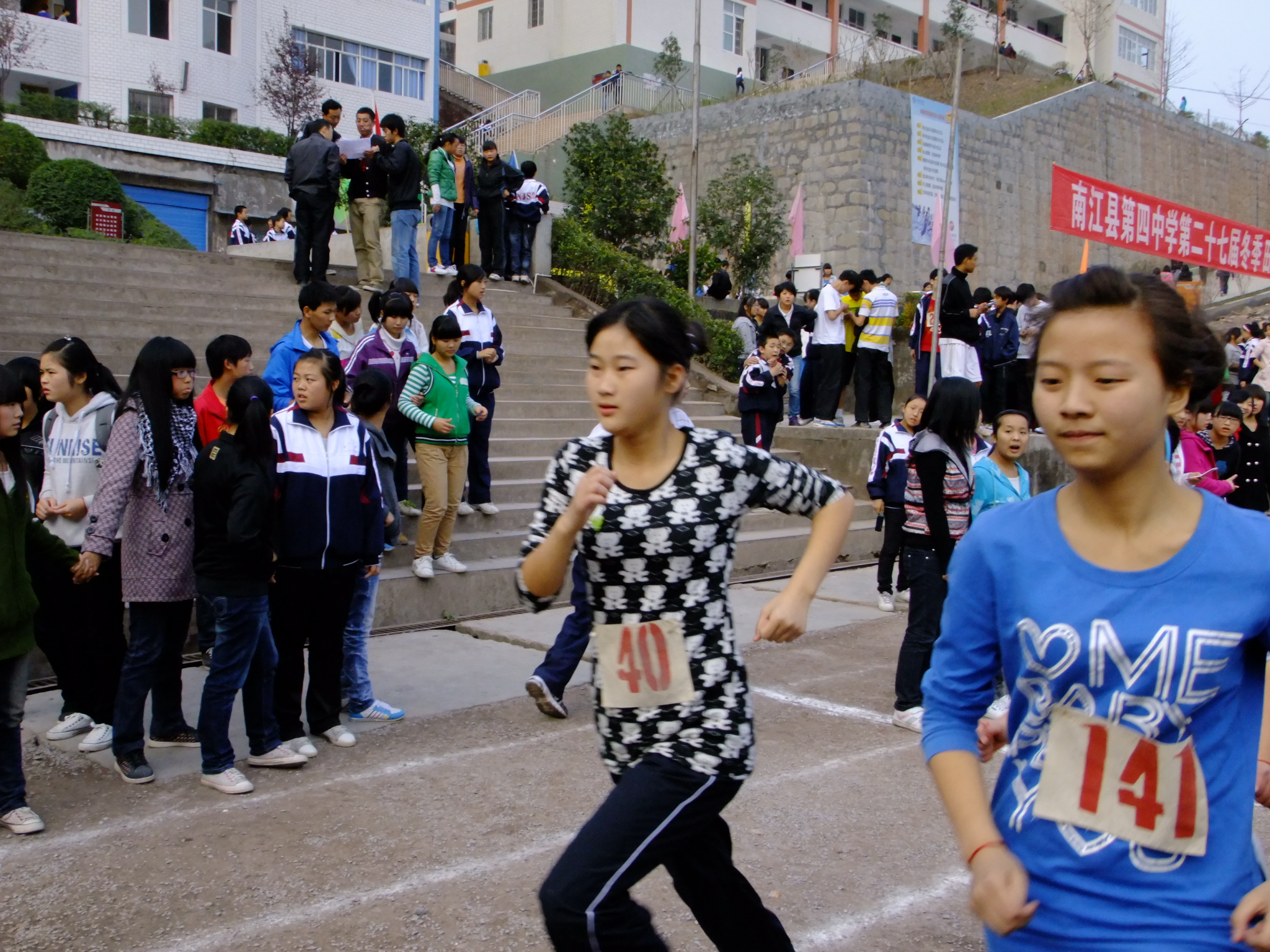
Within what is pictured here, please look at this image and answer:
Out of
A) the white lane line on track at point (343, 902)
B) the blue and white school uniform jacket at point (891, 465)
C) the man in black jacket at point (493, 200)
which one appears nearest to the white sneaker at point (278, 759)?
the white lane line on track at point (343, 902)

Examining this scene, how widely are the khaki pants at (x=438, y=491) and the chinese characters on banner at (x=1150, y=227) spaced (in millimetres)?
9883

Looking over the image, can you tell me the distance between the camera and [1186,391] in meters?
1.83

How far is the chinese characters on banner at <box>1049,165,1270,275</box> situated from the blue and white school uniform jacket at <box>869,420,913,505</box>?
754 cm

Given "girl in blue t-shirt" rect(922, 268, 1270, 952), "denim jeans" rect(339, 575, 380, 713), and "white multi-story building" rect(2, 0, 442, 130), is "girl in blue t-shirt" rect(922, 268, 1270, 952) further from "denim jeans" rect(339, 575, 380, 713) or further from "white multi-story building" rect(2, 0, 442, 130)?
"white multi-story building" rect(2, 0, 442, 130)

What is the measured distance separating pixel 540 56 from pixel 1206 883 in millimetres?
44900

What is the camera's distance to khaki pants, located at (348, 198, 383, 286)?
475 inches

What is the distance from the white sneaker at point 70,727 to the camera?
5457mm

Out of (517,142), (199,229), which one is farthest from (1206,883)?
Result: (517,142)

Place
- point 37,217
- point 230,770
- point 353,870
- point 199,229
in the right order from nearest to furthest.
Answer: point 353,870, point 230,770, point 37,217, point 199,229

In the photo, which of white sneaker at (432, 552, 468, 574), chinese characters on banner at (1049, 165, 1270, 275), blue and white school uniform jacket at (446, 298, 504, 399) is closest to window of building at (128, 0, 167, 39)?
chinese characters on banner at (1049, 165, 1270, 275)

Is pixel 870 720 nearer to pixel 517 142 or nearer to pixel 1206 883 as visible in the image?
pixel 1206 883

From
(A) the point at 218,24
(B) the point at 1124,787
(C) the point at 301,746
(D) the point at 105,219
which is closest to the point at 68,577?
(C) the point at 301,746

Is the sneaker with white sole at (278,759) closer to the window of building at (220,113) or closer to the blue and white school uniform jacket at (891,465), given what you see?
the blue and white school uniform jacket at (891,465)

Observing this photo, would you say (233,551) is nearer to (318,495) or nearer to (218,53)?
(318,495)
